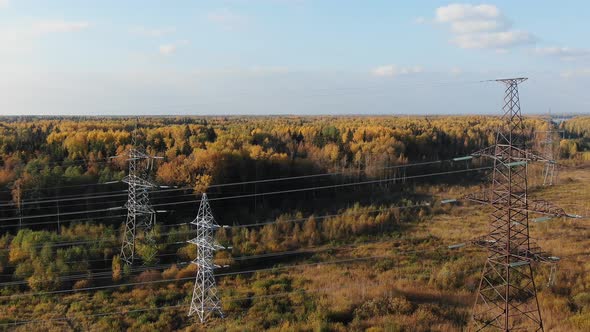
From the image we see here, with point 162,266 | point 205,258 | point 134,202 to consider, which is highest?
point 134,202

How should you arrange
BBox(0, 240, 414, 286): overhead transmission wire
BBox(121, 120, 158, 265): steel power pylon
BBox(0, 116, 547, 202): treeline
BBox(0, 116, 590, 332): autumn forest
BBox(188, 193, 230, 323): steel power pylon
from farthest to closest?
BBox(0, 116, 547, 202): treeline → BBox(0, 240, 414, 286): overhead transmission wire → BBox(121, 120, 158, 265): steel power pylon → BBox(0, 116, 590, 332): autumn forest → BBox(188, 193, 230, 323): steel power pylon

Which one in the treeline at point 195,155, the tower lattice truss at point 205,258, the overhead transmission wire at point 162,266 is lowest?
the overhead transmission wire at point 162,266

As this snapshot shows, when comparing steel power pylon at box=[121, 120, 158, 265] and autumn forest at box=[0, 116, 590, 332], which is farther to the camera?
steel power pylon at box=[121, 120, 158, 265]

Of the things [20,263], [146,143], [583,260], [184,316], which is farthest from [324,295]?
[146,143]

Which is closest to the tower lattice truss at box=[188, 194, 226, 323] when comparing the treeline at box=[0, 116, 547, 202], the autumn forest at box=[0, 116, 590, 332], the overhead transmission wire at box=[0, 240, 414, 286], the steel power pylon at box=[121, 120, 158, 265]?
the autumn forest at box=[0, 116, 590, 332]

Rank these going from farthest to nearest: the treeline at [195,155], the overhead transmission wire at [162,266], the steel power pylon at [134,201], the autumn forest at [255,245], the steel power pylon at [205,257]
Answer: the treeline at [195,155]
the overhead transmission wire at [162,266]
the steel power pylon at [134,201]
the autumn forest at [255,245]
the steel power pylon at [205,257]

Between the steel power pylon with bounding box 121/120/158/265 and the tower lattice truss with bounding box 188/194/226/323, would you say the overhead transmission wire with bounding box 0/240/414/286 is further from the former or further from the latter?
the tower lattice truss with bounding box 188/194/226/323

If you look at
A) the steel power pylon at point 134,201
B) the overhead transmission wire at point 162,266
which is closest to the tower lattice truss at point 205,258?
the overhead transmission wire at point 162,266

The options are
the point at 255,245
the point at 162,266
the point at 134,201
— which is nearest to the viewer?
the point at 134,201

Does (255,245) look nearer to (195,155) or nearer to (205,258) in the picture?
(205,258)

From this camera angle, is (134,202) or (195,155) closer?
(134,202)

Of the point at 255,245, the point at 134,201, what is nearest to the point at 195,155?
the point at 255,245

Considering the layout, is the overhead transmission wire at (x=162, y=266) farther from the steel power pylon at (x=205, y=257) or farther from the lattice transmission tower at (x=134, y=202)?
the steel power pylon at (x=205, y=257)
